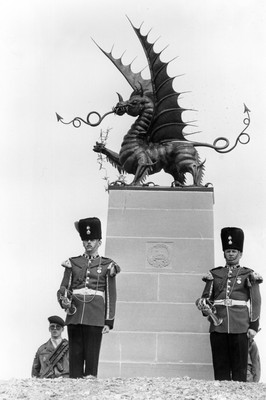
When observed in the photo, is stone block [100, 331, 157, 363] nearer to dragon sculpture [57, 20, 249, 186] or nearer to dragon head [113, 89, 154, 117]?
dragon sculpture [57, 20, 249, 186]

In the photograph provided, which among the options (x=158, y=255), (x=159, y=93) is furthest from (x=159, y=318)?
(x=159, y=93)

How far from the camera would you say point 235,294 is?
7.55 meters

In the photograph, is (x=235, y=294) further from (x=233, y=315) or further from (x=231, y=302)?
(x=233, y=315)

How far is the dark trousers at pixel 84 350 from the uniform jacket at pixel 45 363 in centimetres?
182

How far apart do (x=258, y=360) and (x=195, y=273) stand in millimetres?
1045

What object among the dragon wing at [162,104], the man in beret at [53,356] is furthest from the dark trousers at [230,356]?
the dragon wing at [162,104]

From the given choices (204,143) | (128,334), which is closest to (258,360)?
(128,334)

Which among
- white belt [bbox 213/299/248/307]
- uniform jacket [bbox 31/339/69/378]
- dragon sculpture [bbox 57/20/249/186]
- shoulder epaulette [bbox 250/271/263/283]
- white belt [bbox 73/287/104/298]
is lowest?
uniform jacket [bbox 31/339/69/378]

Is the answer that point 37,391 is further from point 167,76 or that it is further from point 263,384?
point 167,76

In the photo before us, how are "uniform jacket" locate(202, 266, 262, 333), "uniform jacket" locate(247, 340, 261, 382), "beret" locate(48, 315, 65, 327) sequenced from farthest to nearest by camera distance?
"beret" locate(48, 315, 65, 327) < "uniform jacket" locate(247, 340, 261, 382) < "uniform jacket" locate(202, 266, 262, 333)

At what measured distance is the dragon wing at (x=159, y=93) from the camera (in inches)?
399

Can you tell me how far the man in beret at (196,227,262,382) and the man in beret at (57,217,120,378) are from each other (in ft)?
2.58

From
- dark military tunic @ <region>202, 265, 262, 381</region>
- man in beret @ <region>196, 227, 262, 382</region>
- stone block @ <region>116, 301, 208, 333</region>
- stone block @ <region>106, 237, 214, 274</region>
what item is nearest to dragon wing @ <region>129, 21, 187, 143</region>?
stone block @ <region>106, 237, 214, 274</region>

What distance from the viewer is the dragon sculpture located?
991cm
